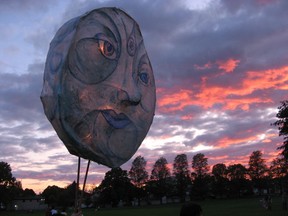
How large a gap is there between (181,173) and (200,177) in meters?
7.41

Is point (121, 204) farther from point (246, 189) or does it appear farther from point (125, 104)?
point (125, 104)

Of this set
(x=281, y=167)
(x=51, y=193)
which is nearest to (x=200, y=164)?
(x=51, y=193)

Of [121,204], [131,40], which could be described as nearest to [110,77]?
[131,40]

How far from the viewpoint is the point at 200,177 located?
14400 cm

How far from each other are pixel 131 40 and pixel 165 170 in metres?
143

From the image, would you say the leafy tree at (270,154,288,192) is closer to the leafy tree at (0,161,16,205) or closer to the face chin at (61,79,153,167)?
the face chin at (61,79,153,167)

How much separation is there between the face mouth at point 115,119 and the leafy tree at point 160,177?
137 metres

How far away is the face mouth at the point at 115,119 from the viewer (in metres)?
9.29

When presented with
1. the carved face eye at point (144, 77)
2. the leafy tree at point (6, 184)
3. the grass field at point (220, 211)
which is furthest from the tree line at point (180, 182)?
the carved face eye at point (144, 77)

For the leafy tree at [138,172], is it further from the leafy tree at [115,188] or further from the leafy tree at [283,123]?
the leafy tree at [283,123]

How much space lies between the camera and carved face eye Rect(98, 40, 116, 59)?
9273 millimetres

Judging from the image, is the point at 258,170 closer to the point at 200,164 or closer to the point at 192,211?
the point at 200,164

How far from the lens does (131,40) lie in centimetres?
1046

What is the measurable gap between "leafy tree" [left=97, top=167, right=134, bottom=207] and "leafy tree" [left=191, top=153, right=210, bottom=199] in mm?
21531
